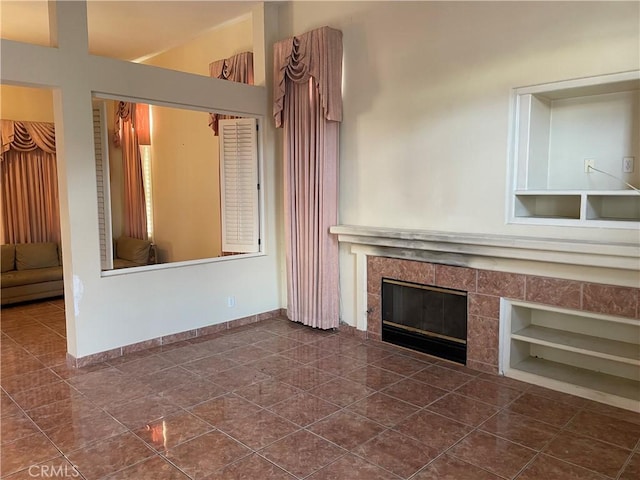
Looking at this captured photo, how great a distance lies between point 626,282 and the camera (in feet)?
9.32

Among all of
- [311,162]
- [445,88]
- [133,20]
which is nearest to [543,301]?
[445,88]

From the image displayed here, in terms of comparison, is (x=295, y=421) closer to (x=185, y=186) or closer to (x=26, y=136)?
(x=185, y=186)

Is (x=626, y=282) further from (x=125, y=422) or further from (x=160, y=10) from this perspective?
(x=160, y=10)

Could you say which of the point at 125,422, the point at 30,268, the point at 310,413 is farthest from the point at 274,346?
the point at 30,268

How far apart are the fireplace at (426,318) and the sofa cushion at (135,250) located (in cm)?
386

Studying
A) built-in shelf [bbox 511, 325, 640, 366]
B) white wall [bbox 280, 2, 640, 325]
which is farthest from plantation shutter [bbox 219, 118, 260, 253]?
built-in shelf [bbox 511, 325, 640, 366]

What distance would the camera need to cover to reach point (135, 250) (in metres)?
6.56

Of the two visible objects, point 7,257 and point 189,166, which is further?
point 189,166

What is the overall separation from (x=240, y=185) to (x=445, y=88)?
237 cm

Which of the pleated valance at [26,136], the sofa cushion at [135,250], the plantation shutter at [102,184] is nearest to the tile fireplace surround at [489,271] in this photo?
the plantation shutter at [102,184]

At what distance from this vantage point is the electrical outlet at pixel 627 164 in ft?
9.78

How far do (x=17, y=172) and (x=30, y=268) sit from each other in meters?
1.37

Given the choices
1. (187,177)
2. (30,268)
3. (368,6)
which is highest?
(368,6)

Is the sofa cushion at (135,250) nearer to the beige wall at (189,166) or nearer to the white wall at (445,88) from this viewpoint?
the beige wall at (189,166)
